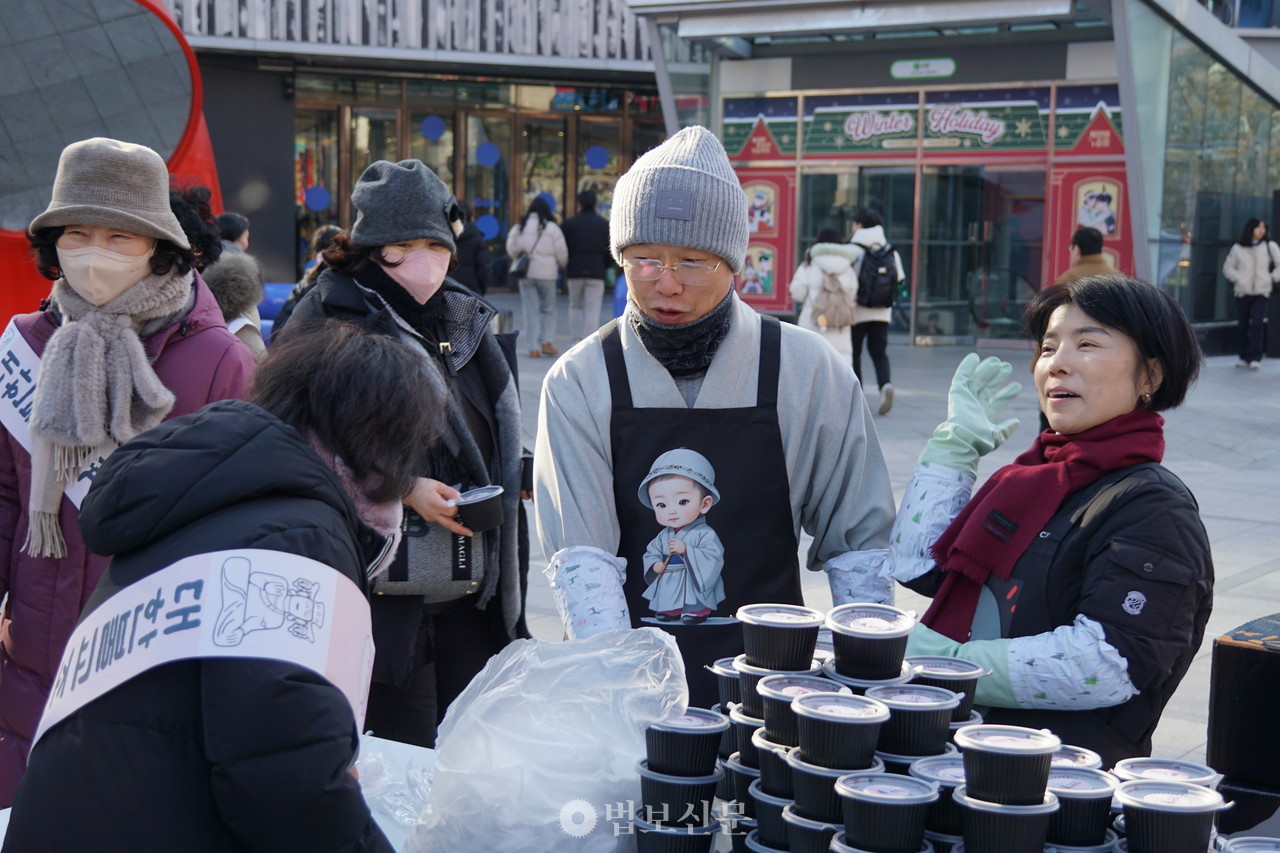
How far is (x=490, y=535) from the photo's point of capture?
345cm

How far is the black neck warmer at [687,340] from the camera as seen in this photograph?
2.61 metres

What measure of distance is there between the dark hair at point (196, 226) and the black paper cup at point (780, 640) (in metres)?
1.97

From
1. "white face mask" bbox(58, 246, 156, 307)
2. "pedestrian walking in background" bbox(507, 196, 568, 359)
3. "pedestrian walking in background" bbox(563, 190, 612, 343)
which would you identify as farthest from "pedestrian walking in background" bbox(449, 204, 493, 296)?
"white face mask" bbox(58, 246, 156, 307)

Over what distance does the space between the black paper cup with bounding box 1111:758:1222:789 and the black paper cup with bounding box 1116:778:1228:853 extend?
5cm

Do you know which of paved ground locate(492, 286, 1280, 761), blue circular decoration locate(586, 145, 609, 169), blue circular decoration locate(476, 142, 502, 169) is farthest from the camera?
blue circular decoration locate(586, 145, 609, 169)

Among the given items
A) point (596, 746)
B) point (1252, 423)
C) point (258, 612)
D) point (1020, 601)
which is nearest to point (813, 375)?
point (1020, 601)

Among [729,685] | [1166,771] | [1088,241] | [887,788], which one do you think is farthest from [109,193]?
[1088,241]

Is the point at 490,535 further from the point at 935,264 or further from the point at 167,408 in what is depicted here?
the point at 935,264

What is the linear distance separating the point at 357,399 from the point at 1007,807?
1.00 metres

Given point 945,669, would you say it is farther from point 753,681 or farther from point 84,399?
point 84,399

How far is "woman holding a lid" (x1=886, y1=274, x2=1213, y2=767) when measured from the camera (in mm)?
2207

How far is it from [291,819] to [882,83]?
1616 centimetres

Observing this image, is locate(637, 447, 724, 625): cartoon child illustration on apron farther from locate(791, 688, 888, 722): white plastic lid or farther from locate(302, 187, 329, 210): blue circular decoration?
locate(302, 187, 329, 210): blue circular decoration

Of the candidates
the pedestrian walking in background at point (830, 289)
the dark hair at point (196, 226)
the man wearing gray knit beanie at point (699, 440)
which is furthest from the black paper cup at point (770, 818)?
the pedestrian walking in background at point (830, 289)
